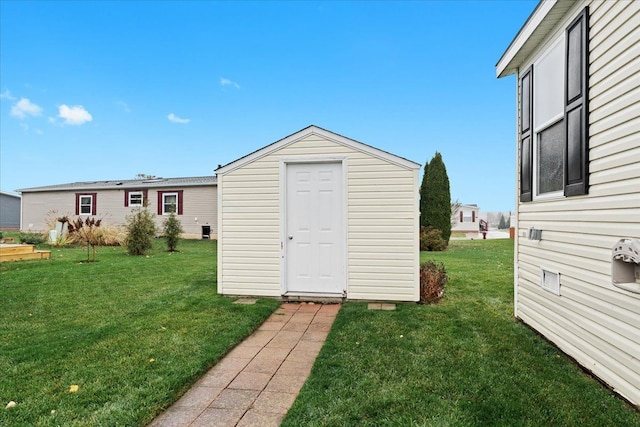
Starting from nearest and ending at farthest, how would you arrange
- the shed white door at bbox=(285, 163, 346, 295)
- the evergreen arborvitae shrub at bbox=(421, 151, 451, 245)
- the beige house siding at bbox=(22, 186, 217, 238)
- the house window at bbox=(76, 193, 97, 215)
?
the shed white door at bbox=(285, 163, 346, 295)
the evergreen arborvitae shrub at bbox=(421, 151, 451, 245)
the beige house siding at bbox=(22, 186, 217, 238)
the house window at bbox=(76, 193, 97, 215)

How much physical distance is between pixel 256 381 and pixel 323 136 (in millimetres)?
3916

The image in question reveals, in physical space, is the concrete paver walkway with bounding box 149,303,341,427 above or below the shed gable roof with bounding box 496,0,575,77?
below

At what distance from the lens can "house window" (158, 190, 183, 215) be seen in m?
19.9

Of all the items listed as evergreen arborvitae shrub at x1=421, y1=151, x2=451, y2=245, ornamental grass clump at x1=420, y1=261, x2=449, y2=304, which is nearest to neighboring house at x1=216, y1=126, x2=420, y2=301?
ornamental grass clump at x1=420, y1=261, x2=449, y2=304

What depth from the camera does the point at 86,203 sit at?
70.1 feet

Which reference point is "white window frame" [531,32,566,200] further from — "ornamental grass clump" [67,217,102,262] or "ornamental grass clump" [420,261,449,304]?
"ornamental grass clump" [67,217,102,262]

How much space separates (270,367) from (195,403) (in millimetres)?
824

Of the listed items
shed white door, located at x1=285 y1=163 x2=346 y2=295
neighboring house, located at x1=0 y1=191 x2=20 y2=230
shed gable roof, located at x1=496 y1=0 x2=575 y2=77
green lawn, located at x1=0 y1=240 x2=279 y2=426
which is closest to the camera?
green lawn, located at x1=0 y1=240 x2=279 y2=426

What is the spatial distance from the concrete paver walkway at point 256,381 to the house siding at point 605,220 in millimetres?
2406

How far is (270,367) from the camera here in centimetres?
326

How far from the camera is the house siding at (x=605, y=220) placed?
97.8 inches

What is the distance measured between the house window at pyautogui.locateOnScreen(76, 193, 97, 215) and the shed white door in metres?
20.0

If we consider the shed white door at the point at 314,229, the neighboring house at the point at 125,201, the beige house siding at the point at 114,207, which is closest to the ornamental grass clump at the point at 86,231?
the beige house siding at the point at 114,207

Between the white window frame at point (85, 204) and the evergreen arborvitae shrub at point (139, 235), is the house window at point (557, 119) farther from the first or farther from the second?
the white window frame at point (85, 204)
